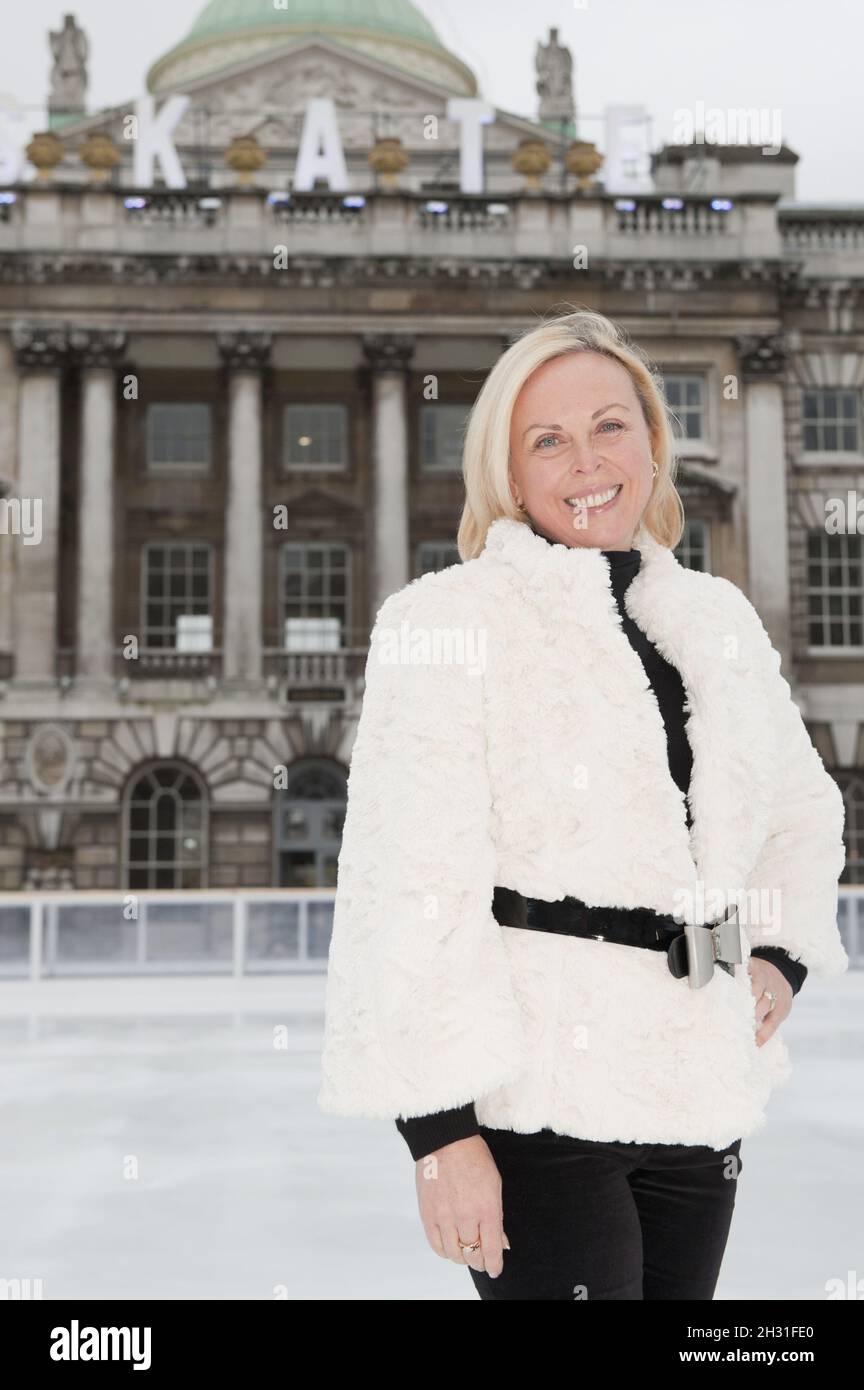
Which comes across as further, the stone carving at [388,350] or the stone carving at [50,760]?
the stone carving at [388,350]

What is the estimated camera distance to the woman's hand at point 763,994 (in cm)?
261

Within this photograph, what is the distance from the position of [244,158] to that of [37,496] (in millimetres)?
A: 8238

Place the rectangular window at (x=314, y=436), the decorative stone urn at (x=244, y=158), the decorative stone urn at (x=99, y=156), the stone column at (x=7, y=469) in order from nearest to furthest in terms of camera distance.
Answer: the stone column at (x=7, y=469) → the decorative stone urn at (x=244, y=158) → the decorative stone urn at (x=99, y=156) → the rectangular window at (x=314, y=436)

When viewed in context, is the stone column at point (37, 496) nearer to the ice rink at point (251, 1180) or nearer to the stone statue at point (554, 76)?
the stone statue at point (554, 76)

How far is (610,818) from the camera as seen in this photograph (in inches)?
92.4

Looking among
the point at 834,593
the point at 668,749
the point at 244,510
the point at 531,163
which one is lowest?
the point at 668,749

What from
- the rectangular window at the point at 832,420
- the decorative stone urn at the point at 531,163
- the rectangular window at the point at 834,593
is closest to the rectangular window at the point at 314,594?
the decorative stone urn at the point at 531,163

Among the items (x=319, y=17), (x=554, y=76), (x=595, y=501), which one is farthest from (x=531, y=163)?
(x=595, y=501)

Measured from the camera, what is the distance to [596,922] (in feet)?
7.66

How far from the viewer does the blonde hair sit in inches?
102

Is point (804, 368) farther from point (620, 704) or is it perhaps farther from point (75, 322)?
point (620, 704)

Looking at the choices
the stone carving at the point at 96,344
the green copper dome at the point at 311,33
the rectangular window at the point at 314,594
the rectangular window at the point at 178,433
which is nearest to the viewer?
the stone carving at the point at 96,344

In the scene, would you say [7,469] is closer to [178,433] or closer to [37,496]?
[37,496]

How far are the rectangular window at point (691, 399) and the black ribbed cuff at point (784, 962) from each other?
30.2 meters
